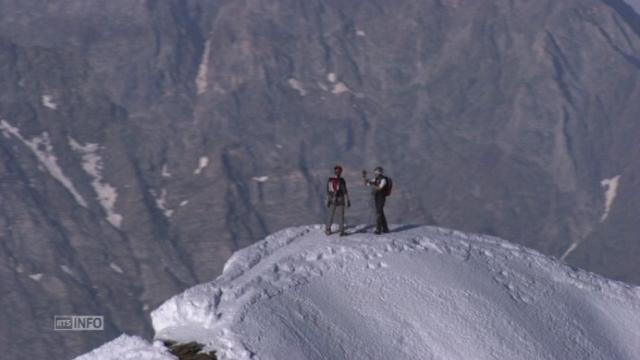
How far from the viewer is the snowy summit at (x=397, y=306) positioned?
123 ft

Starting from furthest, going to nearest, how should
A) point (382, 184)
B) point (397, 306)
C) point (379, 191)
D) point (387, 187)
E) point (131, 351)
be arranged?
point (387, 187) → point (379, 191) → point (382, 184) → point (397, 306) → point (131, 351)

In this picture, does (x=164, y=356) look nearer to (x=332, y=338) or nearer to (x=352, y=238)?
(x=332, y=338)

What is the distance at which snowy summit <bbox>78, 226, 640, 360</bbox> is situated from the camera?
37.4 metres

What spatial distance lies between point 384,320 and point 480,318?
10.2 feet

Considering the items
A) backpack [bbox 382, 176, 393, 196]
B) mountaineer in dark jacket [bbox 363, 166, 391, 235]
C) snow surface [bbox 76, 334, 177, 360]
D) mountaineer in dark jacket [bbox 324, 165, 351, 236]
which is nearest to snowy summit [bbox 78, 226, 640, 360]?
snow surface [bbox 76, 334, 177, 360]

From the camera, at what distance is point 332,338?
3769cm

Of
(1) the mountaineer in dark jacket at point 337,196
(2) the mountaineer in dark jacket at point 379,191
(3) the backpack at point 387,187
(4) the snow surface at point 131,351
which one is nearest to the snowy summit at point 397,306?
(4) the snow surface at point 131,351

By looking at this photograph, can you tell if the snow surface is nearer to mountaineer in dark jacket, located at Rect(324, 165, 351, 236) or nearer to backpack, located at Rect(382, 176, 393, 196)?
mountaineer in dark jacket, located at Rect(324, 165, 351, 236)

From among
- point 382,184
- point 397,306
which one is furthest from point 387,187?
point 397,306

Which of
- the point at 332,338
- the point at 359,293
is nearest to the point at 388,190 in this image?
the point at 359,293

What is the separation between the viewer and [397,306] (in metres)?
39.9

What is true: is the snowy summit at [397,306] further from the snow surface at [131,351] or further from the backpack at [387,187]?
the backpack at [387,187]

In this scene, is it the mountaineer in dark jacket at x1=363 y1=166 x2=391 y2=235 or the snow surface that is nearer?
the snow surface

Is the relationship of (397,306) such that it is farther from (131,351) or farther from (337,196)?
(131,351)
